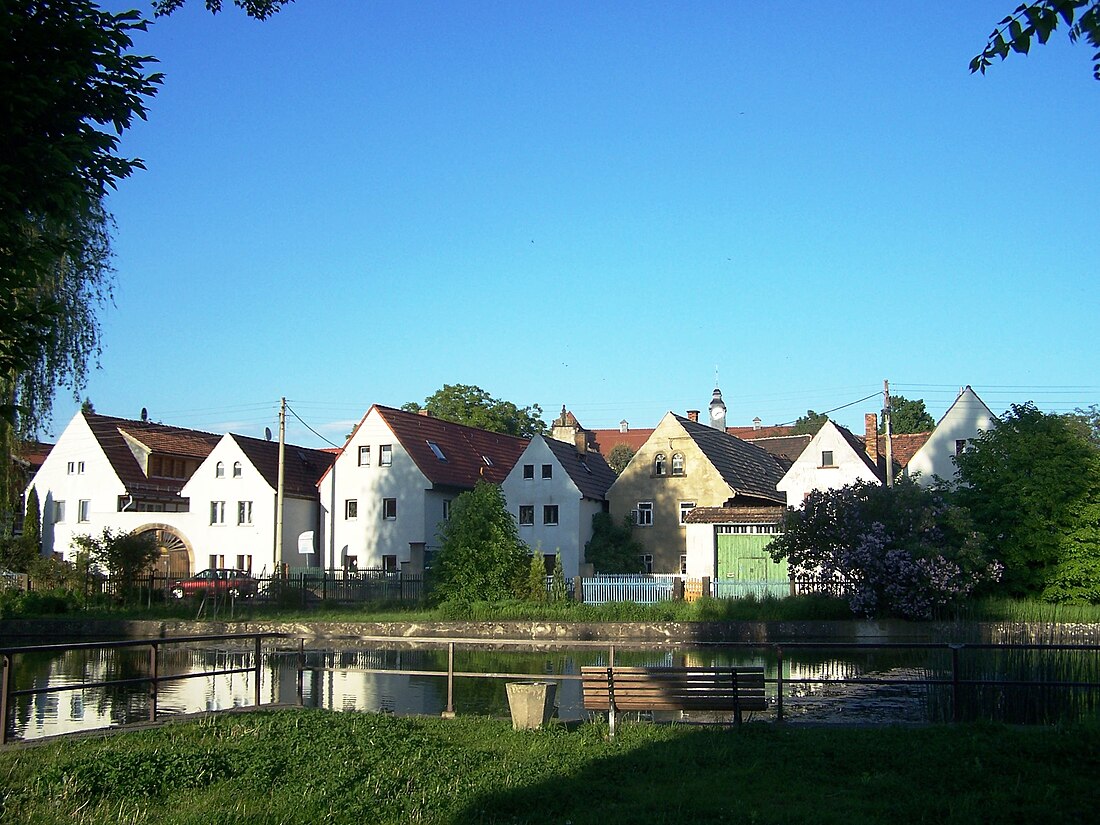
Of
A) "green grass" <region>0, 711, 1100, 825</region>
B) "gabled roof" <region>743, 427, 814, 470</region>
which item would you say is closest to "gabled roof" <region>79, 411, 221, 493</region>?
"gabled roof" <region>743, 427, 814, 470</region>

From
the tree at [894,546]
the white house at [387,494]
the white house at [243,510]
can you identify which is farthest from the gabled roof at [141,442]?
the tree at [894,546]

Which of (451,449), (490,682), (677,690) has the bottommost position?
(490,682)

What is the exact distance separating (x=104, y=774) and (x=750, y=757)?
6.41 m

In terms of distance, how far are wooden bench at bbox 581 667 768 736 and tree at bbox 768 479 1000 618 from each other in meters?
20.1

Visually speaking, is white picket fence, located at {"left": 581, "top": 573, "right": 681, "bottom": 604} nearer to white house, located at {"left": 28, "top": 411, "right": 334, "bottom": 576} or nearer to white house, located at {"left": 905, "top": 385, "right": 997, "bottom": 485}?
white house, located at {"left": 905, "top": 385, "right": 997, "bottom": 485}

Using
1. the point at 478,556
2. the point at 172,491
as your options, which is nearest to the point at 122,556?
the point at 478,556

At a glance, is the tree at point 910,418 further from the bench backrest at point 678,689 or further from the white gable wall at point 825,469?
the bench backrest at point 678,689

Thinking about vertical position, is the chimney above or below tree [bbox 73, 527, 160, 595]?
above

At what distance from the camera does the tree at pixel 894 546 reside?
31984mm

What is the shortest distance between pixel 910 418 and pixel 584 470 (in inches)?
2161

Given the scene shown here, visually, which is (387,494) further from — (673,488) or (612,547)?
(673,488)

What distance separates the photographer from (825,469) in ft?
155

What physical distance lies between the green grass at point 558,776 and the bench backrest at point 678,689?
1.45 feet

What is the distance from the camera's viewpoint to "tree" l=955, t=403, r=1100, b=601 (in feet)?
110
